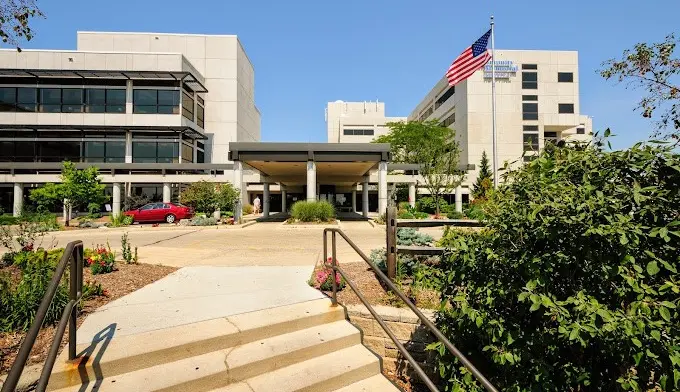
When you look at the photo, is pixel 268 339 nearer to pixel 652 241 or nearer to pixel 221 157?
pixel 652 241

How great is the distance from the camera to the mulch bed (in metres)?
3.10

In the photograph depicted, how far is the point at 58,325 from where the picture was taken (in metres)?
2.71

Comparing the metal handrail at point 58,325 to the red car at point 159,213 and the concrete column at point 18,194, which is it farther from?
the concrete column at point 18,194

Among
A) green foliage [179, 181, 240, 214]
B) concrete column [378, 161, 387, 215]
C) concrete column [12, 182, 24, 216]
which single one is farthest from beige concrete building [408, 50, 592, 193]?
concrete column [12, 182, 24, 216]

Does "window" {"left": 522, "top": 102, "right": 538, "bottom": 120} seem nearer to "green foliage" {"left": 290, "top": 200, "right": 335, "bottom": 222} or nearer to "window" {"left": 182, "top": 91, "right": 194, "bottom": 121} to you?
"green foliage" {"left": 290, "top": 200, "right": 335, "bottom": 222}

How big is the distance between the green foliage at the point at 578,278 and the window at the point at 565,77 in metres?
56.9

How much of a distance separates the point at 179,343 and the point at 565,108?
59.5 meters

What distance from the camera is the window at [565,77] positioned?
1935 inches

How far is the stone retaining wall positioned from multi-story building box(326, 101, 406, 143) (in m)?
76.8

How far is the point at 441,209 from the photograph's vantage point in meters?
31.0

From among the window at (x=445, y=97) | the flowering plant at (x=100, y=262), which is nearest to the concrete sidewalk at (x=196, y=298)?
the flowering plant at (x=100, y=262)

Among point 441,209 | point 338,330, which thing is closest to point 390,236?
point 338,330

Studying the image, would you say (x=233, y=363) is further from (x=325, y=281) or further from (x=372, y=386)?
(x=325, y=281)

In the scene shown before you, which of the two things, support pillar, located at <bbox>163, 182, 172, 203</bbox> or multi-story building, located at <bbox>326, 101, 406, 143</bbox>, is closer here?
support pillar, located at <bbox>163, 182, 172, 203</bbox>
